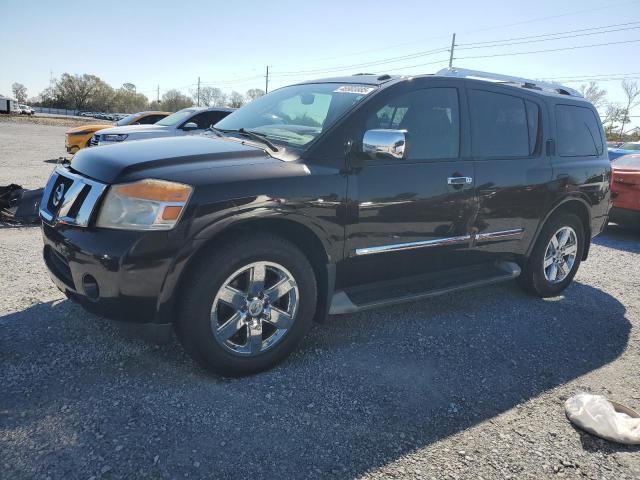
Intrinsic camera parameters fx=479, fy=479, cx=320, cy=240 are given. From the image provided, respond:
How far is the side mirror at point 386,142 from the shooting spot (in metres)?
2.88

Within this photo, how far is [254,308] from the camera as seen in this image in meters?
2.84

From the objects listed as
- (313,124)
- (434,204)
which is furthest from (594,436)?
(313,124)

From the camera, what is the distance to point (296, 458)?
2240 mm

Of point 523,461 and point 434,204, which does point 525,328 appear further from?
point 523,461

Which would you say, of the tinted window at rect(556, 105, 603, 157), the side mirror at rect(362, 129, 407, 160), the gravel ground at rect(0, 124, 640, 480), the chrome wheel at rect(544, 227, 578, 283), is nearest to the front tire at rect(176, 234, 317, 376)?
the gravel ground at rect(0, 124, 640, 480)

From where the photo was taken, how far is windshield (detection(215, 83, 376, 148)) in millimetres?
3254

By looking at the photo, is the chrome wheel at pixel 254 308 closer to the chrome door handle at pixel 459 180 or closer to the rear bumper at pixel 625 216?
the chrome door handle at pixel 459 180

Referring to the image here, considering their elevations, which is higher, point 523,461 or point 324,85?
point 324,85

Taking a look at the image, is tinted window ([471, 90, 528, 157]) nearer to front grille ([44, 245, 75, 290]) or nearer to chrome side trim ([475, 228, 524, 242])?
chrome side trim ([475, 228, 524, 242])

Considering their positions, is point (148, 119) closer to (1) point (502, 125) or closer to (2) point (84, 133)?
(2) point (84, 133)

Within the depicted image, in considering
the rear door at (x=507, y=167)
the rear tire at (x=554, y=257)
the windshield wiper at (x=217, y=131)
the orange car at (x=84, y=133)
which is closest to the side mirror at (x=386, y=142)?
the rear door at (x=507, y=167)

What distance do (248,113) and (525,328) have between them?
2.92 m


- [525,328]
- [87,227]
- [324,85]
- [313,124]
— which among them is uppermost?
[324,85]

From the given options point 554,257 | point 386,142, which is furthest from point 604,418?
point 554,257
